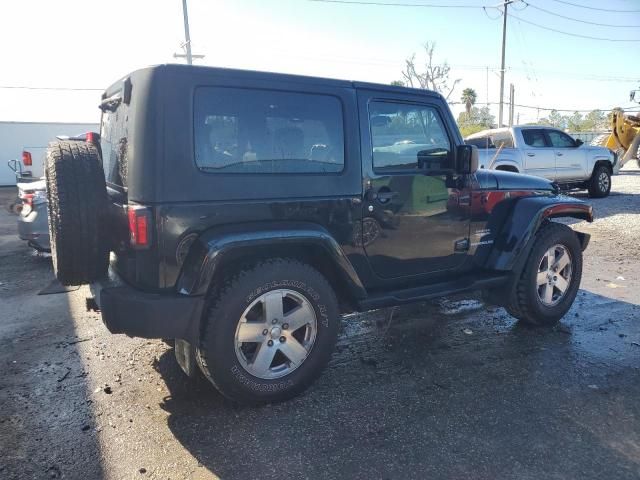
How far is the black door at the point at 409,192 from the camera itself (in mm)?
3441

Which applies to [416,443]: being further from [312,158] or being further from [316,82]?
[316,82]

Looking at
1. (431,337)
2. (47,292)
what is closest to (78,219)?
(431,337)

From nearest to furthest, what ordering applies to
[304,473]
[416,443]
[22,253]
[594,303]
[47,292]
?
[304,473]
[416,443]
[594,303]
[47,292]
[22,253]

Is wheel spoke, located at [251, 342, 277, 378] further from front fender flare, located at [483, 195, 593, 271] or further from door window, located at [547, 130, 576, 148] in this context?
door window, located at [547, 130, 576, 148]

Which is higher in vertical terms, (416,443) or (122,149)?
Answer: (122,149)

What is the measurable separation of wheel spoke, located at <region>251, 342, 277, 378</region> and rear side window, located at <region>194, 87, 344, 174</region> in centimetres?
110

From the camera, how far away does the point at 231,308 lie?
2.85 metres

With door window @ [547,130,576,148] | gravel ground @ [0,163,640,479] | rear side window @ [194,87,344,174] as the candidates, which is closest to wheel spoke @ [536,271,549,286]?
gravel ground @ [0,163,640,479]

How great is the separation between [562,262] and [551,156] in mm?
8547

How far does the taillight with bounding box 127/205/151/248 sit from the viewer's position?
2650 millimetres

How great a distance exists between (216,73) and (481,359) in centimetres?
279

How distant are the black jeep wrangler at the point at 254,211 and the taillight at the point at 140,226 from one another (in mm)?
11

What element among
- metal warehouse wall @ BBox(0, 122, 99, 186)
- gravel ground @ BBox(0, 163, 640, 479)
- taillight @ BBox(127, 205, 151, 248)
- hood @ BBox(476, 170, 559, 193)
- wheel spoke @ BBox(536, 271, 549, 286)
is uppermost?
metal warehouse wall @ BBox(0, 122, 99, 186)

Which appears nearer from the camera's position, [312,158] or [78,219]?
[78,219]
